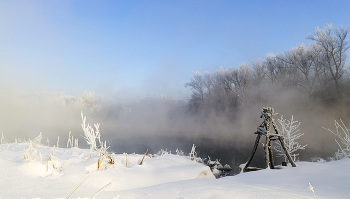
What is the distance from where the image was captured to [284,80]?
2856 centimetres

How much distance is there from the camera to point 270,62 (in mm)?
30078

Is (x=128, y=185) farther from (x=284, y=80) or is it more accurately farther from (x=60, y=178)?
(x=284, y=80)

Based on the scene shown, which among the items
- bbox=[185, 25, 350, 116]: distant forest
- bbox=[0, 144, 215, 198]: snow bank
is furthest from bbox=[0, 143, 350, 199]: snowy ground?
bbox=[185, 25, 350, 116]: distant forest

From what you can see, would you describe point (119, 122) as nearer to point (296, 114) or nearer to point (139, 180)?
point (296, 114)

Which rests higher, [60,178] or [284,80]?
[284,80]

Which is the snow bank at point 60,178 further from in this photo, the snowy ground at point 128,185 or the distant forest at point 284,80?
the distant forest at point 284,80

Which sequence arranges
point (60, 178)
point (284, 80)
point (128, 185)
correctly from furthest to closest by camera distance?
point (284, 80), point (128, 185), point (60, 178)

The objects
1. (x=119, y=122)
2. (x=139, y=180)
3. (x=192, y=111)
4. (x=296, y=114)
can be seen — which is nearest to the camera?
(x=139, y=180)

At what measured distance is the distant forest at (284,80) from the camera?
21344mm

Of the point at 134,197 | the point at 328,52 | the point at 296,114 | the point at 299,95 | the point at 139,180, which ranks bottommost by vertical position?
the point at 139,180

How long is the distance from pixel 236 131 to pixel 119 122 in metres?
35.8

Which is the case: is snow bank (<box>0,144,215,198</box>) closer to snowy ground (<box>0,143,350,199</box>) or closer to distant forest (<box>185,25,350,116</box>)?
snowy ground (<box>0,143,350,199</box>)

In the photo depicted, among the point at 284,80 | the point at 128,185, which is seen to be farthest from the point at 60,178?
the point at 284,80

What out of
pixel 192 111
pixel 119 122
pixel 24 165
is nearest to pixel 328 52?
pixel 192 111
